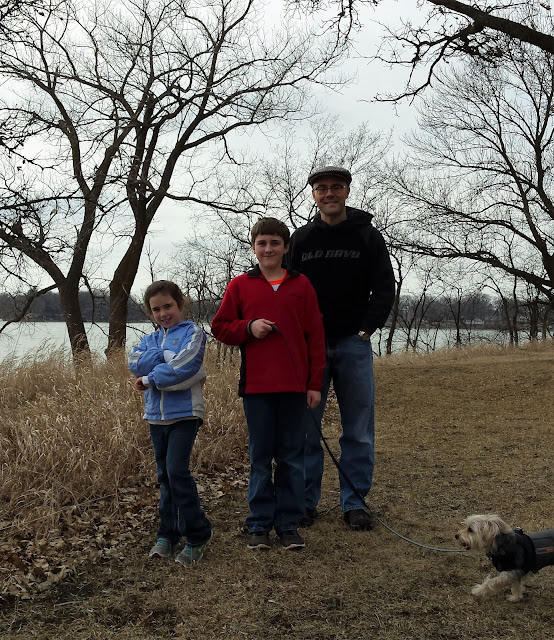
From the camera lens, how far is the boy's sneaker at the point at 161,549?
3418 millimetres

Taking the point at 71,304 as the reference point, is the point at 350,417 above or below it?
below

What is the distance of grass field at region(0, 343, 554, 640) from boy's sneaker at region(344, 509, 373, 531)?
0.08 metres

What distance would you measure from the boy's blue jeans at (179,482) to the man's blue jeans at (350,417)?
Answer: 87 centimetres

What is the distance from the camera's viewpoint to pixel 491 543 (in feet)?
9.44

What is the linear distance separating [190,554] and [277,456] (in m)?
0.70

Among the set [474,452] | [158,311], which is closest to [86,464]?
[158,311]

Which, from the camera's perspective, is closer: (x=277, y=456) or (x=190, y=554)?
(x=190, y=554)

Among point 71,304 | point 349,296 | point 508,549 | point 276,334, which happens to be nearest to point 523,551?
point 508,549

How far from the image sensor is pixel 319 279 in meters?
3.89

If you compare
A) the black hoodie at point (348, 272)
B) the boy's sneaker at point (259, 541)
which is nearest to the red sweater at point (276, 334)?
the black hoodie at point (348, 272)

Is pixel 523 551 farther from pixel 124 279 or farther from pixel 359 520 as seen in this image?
pixel 124 279

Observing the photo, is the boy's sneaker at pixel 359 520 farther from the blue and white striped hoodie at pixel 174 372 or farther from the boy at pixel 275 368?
the blue and white striped hoodie at pixel 174 372

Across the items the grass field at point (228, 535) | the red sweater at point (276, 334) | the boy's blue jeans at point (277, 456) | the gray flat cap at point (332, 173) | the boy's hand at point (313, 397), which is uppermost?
the gray flat cap at point (332, 173)

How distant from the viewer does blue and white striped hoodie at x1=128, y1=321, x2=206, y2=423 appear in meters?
3.24
